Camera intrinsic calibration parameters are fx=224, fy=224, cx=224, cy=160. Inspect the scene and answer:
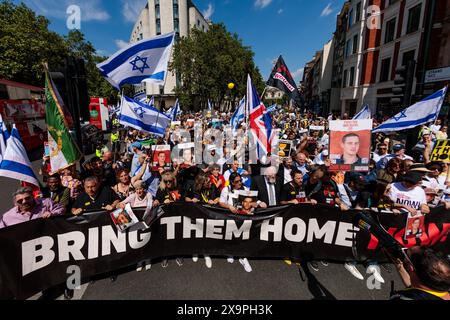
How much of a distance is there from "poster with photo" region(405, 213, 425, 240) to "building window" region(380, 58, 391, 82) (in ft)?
78.0

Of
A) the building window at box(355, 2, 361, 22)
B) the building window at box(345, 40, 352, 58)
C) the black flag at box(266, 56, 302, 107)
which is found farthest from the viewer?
the building window at box(345, 40, 352, 58)

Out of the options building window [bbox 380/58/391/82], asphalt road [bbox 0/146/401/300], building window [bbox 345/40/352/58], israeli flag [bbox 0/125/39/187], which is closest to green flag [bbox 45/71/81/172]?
israeli flag [bbox 0/125/39/187]

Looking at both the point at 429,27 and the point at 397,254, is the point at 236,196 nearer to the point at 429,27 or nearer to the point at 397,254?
the point at 397,254

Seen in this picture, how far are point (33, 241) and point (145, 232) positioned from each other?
1.42 meters

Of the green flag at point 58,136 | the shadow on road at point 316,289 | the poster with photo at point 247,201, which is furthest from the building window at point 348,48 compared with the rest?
the green flag at point 58,136

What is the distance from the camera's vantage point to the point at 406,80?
5.98m

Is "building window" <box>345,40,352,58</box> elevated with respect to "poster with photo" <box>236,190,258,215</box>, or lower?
elevated

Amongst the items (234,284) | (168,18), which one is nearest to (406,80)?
(234,284)

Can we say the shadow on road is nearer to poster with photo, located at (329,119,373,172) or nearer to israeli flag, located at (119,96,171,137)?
poster with photo, located at (329,119,373,172)

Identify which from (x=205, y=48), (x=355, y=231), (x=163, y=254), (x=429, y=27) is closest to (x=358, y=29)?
(x=205, y=48)

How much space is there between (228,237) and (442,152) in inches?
208

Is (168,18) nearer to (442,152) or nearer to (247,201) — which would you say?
(442,152)

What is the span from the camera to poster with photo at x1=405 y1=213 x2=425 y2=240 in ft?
12.0

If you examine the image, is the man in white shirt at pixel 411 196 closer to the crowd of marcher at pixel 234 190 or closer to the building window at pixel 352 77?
the crowd of marcher at pixel 234 190
